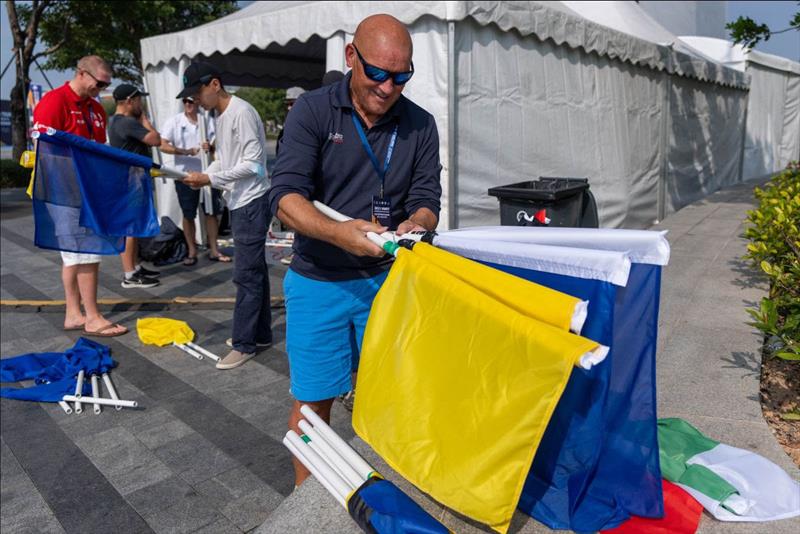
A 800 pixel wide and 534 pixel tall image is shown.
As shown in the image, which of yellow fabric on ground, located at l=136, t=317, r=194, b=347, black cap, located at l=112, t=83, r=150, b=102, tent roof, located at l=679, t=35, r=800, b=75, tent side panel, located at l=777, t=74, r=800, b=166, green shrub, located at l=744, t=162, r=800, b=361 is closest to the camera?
green shrub, located at l=744, t=162, r=800, b=361

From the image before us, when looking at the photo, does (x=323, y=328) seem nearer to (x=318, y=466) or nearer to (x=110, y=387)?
(x=318, y=466)

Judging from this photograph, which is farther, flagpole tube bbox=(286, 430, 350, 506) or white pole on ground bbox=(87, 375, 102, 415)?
white pole on ground bbox=(87, 375, 102, 415)

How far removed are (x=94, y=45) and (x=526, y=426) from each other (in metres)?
24.1

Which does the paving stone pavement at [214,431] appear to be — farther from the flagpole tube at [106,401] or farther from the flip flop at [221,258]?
the flip flop at [221,258]

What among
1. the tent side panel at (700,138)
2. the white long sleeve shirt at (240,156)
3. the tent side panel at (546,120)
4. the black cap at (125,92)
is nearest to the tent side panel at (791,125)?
the tent side panel at (700,138)

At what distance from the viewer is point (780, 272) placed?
12.0 feet

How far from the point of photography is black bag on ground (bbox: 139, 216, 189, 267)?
797 centimetres

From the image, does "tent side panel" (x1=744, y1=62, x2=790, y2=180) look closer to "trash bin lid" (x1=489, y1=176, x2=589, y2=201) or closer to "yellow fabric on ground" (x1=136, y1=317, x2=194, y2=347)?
"trash bin lid" (x1=489, y1=176, x2=589, y2=201)

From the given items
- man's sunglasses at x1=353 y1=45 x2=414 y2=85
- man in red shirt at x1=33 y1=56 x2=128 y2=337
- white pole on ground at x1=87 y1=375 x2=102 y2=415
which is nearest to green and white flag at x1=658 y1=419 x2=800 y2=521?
man's sunglasses at x1=353 y1=45 x2=414 y2=85

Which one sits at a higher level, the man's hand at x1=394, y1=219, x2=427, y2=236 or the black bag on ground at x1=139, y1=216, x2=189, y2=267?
the man's hand at x1=394, y1=219, x2=427, y2=236

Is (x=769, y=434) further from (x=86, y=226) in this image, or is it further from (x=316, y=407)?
(x=86, y=226)

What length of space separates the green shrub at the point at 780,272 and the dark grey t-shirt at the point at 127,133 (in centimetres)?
584

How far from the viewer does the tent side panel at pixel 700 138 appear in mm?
10750

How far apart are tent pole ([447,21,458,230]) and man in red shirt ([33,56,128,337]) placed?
2984 millimetres
